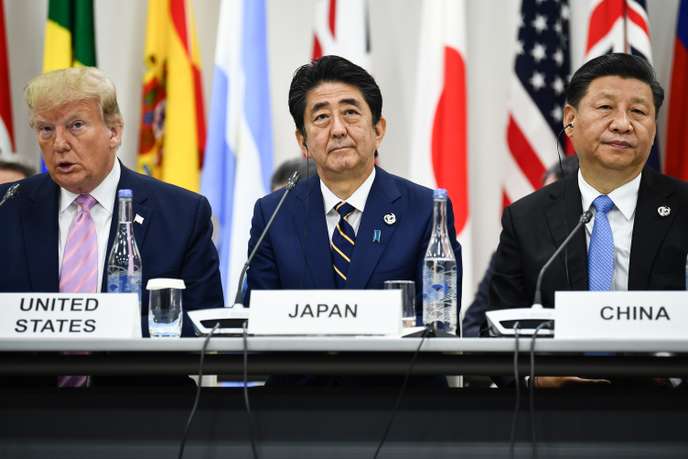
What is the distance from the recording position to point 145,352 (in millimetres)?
2469

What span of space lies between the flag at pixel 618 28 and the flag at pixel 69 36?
257 centimetres

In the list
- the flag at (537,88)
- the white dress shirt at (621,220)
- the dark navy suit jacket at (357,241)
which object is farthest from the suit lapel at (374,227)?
the flag at (537,88)

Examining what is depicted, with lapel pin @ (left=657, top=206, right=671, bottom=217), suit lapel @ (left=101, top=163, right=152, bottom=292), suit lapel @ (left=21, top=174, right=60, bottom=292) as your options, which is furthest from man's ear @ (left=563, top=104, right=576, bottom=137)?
suit lapel @ (left=21, top=174, right=60, bottom=292)

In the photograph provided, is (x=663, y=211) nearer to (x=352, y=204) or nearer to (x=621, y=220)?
(x=621, y=220)

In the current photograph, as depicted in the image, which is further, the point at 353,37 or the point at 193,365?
the point at 353,37

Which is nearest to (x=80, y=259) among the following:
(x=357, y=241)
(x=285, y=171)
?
(x=357, y=241)

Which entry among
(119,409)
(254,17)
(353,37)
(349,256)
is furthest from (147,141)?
(119,409)

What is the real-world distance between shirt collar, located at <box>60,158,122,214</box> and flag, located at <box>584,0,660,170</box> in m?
2.76

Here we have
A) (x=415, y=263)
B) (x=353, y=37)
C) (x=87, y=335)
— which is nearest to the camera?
(x=87, y=335)

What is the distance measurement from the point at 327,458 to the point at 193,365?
0.39m

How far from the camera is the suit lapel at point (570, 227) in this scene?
3082 millimetres

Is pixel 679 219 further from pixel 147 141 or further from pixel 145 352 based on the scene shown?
pixel 147 141

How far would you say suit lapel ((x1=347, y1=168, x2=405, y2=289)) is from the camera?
3.07 m

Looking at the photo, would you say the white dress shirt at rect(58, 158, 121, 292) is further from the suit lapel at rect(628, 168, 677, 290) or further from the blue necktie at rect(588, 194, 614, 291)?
the suit lapel at rect(628, 168, 677, 290)
